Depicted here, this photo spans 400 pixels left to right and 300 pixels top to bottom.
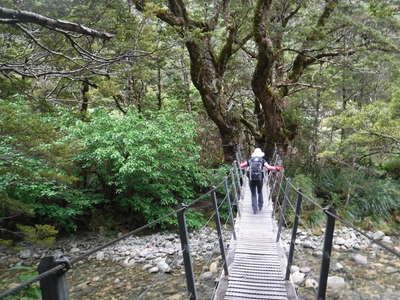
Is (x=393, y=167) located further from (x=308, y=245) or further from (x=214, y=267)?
(x=214, y=267)

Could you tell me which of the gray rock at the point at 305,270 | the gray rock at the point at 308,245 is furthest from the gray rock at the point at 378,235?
the gray rock at the point at 305,270

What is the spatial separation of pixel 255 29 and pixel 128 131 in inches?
139

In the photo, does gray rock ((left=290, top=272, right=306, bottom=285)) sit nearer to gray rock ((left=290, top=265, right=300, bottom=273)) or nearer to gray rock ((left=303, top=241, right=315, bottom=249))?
gray rock ((left=290, top=265, right=300, bottom=273))

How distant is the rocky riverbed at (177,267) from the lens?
4.97 m

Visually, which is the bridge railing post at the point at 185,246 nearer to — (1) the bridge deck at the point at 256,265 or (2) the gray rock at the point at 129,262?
(1) the bridge deck at the point at 256,265

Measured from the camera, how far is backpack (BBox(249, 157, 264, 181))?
5176 millimetres

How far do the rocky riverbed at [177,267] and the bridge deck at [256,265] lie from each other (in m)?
0.67

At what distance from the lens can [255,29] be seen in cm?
610

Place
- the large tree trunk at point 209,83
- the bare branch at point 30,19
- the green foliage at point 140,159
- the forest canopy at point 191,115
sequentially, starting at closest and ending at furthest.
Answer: the bare branch at point 30,19
the forest canopy at point 191,115
the green foliage at point 140,159
the large tree trunk at point 209,83

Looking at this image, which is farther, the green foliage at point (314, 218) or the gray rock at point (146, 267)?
the green foliage at point (314, 218)

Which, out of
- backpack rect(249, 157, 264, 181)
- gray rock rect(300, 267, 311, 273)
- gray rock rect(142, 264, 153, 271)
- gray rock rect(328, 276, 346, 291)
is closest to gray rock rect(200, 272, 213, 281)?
gray rock rect(142, 264, 153, 271)

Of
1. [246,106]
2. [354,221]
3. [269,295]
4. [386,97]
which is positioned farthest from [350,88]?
[269,295]

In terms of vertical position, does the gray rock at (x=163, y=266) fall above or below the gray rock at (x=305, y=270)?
above

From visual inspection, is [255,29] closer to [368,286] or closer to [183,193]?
[183,193]
